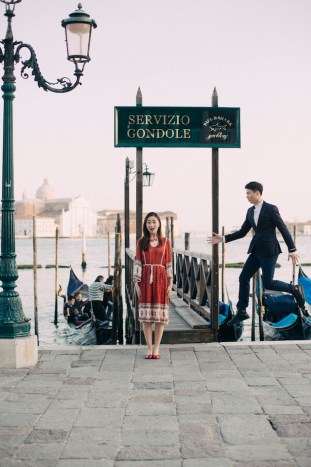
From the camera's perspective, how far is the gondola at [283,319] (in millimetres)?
9195

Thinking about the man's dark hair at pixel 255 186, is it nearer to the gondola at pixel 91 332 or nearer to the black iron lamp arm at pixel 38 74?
the black iron lamp arm at pixel 38 74

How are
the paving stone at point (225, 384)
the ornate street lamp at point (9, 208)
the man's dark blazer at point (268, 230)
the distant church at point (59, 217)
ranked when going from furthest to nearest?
the distant church at point (59, 217) < the man's dark blazer at point (268, 230) < the ornate street lamp at point (9, 208) < the paving stone at point (225, 384)

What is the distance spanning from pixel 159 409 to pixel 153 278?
1.78 metres

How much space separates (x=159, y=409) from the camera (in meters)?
3.71

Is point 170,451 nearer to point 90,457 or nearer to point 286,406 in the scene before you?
point 90,457

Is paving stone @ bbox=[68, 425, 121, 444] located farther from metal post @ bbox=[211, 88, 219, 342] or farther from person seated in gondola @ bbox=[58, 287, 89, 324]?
person seated in gondola @ bbox=[58, 287, 89, 324]

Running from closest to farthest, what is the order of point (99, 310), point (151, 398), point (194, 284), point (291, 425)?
point (291, 425)
point (151, 398)
point (194, 284)
point (99, 310)

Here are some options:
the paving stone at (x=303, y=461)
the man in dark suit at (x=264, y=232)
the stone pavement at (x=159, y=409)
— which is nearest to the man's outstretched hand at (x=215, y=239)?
the man in dark suit at (x=264, y=232)

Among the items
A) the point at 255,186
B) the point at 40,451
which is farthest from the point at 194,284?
the point at 40,451

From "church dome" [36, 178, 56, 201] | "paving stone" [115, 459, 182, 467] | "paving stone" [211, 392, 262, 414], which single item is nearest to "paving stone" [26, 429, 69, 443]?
"paving stone" [115, 459, 182, 467]

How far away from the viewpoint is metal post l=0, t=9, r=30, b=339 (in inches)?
203

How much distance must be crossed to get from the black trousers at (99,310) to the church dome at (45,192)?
14324 cm

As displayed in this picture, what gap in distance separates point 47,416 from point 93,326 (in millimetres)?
6934

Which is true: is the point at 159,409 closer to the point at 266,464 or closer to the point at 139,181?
the point at 266,464
